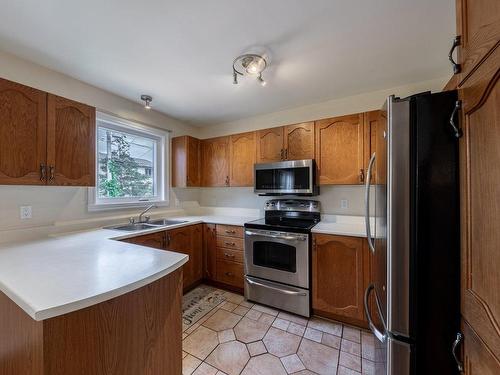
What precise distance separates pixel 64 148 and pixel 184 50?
4.00ft

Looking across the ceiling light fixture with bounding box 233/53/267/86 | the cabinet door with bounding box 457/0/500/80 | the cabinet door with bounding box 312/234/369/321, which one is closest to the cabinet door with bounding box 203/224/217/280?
the cabinet door with bounding box 312/234/369/321

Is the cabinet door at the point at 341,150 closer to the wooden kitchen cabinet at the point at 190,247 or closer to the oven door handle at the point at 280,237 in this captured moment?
the oven door handle at the point at 280,237

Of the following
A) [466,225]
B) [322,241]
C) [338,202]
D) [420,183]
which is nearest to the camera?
[466,225]

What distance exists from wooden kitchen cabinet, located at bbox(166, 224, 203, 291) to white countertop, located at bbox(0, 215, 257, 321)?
0.84 meters

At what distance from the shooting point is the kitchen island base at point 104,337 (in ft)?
2.44

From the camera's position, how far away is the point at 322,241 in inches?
81.7

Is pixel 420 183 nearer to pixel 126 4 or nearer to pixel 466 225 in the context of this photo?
pixel 466 225

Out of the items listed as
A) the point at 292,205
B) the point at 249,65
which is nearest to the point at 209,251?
the point at 292,205

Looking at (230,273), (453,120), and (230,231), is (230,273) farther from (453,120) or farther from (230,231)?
(453,120)

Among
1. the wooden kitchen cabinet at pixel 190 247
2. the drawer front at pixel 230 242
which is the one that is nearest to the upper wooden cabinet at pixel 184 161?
the wooden kitchen cabinet at pixel 190 247

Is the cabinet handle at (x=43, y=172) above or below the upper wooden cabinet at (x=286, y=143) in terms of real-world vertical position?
below

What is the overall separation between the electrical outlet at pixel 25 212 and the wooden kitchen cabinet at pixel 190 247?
44.5 inches

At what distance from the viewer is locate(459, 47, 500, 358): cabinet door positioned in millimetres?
526

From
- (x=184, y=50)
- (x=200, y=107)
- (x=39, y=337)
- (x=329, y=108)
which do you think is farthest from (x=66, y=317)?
(x=329, y=108)
